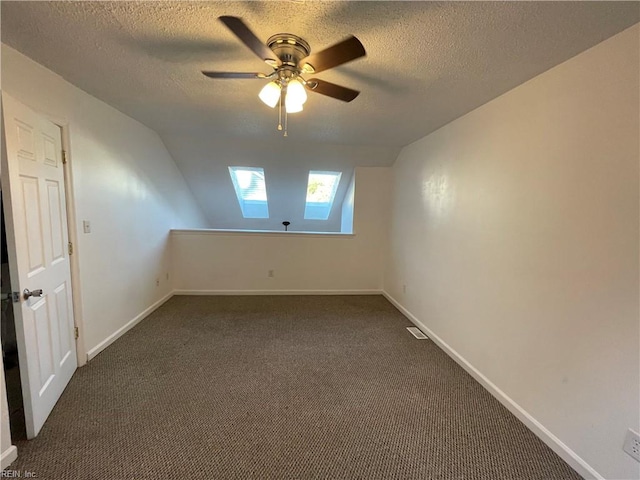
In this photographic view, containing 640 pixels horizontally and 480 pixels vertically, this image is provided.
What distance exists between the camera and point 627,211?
4.39ft

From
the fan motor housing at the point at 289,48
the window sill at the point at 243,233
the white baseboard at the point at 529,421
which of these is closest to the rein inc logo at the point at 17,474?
the fan motor housing at the point at 289,48

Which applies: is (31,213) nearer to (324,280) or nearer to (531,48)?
(531,48)

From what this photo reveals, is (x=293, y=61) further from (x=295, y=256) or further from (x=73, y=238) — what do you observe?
(x=295, y=256)

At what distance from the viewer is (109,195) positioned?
2705 mm

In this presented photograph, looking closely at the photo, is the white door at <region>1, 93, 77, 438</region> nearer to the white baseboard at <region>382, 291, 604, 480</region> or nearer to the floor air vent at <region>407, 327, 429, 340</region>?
the white baseboard at <region>382, 291, 604, 480</region>

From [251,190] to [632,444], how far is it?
17.8 feet

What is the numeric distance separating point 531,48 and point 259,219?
17.4ft

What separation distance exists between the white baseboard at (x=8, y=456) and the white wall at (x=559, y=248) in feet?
9.49

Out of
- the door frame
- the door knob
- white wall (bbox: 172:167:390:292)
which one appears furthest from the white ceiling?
white wall (bbox: 172:167:390:292)

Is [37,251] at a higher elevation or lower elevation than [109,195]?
lower

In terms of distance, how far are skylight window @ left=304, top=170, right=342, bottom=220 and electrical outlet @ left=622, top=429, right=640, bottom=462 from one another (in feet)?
13.8

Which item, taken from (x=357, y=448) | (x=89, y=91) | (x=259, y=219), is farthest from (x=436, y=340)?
(x=259, y=219)

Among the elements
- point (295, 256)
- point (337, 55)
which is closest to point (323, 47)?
point (337, 55)

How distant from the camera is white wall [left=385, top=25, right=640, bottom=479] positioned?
137 centimetres
